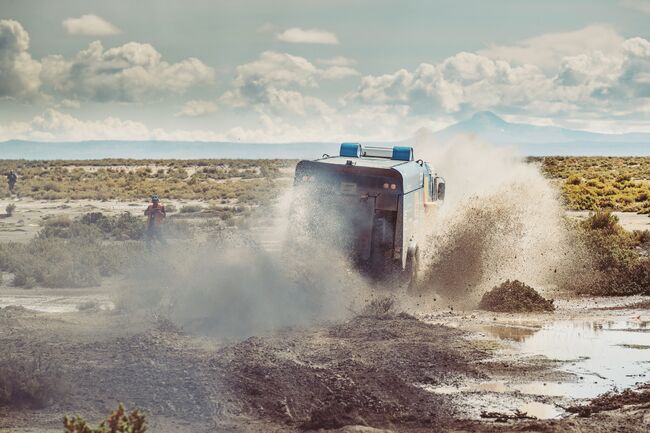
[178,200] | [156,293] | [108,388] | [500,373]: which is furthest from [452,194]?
[178,200]

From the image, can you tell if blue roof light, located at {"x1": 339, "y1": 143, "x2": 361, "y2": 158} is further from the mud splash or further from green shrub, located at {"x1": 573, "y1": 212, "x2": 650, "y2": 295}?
green shrub, located at {"x1": 573, "y1": 212, "x2": 650, "y2": 295}

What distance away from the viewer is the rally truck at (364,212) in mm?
16531

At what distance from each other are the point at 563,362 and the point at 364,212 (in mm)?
5149

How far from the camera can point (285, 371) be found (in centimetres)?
1130

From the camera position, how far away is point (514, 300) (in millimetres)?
17719

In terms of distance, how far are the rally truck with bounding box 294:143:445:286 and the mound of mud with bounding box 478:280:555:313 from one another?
1.97m

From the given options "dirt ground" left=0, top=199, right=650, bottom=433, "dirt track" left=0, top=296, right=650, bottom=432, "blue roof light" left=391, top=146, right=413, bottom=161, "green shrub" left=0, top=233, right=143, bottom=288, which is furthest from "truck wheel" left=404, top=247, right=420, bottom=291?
"green shrub" left=0, top=233, right=143, bottom=288

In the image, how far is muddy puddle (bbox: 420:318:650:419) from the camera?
1062 cm

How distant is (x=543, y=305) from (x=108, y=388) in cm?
998

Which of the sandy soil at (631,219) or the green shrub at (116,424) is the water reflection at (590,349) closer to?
the green shrub at (116,424)

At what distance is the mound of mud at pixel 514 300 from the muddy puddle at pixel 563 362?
1.26 metres

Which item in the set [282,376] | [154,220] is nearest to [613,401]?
[282,376]

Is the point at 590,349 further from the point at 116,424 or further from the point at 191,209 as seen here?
the point at 191,209

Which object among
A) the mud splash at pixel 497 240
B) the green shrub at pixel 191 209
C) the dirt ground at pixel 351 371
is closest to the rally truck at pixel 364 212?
the dirt ground at pixel 351 371
